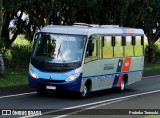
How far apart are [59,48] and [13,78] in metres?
7.05

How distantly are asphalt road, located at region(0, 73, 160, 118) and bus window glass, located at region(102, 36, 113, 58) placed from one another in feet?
5.71

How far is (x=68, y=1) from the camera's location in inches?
1363

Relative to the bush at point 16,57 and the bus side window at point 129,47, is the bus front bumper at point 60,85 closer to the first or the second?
the bus side window at point 129,47

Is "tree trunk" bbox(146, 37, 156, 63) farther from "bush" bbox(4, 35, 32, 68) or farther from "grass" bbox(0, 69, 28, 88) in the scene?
"grass" bbox(0, 69, 28, 88)

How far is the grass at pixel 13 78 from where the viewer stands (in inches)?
911

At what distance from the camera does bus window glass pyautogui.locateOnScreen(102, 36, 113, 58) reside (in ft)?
68.2

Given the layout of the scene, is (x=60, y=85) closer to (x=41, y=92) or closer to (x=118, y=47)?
(x=41, y=92)

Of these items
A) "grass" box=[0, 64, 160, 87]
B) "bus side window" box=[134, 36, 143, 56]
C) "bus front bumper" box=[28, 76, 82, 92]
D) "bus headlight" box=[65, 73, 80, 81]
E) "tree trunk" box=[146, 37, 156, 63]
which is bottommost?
"tree trunk" box=[146, 37, 156, 63]

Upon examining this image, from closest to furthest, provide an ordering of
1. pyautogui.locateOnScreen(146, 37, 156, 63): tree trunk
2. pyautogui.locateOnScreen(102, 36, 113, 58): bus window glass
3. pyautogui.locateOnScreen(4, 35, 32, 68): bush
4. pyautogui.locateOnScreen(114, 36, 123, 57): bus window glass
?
pyautogui.locateOnScreen(102, 36, 113, 58): bus window glass → pyautogui.locateOnScreen(114, 36, 123, 57): bus window glass → pyautogui.locateOnScreen(4, 35, 32, 68): bush → pyautogui.locateOnScreen(146, 37, 156, 63): tree trunk

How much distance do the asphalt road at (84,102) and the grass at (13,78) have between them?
219 centimetres

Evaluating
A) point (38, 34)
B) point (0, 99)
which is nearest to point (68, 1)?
point (38, 34)

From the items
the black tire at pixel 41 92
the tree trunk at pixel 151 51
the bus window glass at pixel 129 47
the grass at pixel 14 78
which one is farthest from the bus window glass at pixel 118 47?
the tree trunk at pixel 151 51

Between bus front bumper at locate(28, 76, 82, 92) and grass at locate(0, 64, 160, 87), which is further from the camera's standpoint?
grass at locate(0, 64, 160, 87)

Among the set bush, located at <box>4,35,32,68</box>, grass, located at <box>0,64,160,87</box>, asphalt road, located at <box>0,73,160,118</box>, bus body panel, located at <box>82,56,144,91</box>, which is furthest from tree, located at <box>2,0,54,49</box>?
asphalt road, located at <box>0,73,160,118</box>
